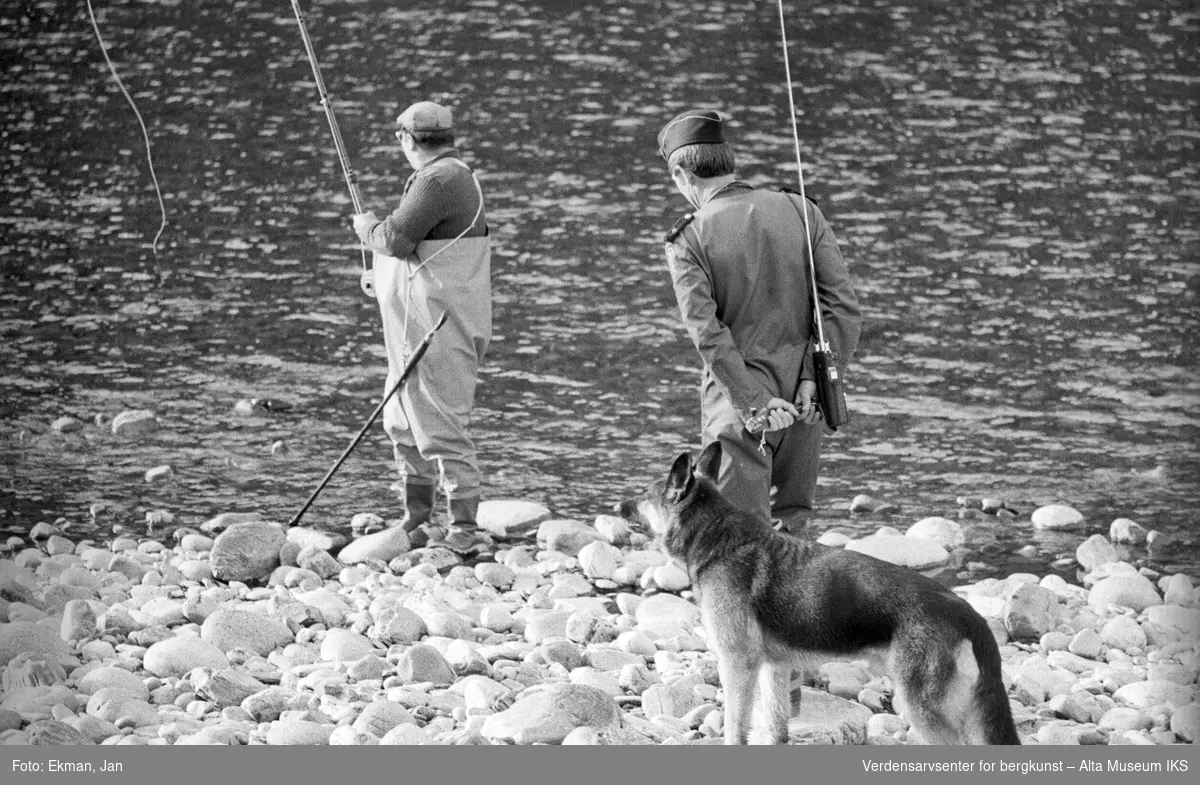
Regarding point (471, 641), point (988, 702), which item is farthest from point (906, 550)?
point (988, 702)

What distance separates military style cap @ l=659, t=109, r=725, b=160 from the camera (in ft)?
23.1

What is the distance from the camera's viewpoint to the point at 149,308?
15.0 m

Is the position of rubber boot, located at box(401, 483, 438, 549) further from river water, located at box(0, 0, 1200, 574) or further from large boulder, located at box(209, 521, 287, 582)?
river water, located at box(0, 0, 1200, 574)

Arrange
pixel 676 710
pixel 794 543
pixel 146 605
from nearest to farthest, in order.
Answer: pixel 794 543 < pixel 676 710 < pixel 146 605

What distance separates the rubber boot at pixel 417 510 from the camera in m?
9.65

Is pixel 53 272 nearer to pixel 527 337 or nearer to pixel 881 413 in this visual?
pixel 527 337

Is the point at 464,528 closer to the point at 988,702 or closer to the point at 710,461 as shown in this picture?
the point at 710,461

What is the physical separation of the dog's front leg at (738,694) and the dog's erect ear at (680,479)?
0.67m

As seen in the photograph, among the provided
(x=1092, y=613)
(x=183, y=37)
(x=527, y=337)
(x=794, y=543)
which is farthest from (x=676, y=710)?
(x=183, y=37)

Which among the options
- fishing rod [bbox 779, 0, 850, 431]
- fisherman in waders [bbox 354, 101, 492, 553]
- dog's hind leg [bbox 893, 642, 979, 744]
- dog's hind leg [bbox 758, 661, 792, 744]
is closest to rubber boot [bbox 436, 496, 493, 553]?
fisherman in waders [bbox 354, 101, 492, 553]

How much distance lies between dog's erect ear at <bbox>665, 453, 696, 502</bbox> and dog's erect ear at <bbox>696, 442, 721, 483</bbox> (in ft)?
0.56

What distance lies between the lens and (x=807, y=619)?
239 inches

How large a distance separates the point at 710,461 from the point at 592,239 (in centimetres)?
1050

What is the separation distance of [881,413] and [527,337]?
3.35 meters
